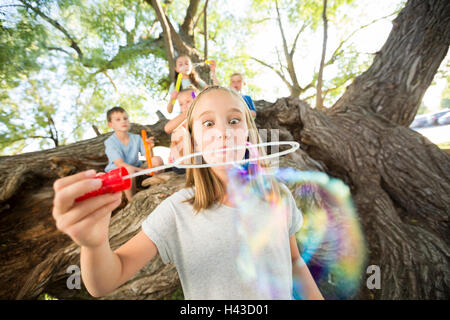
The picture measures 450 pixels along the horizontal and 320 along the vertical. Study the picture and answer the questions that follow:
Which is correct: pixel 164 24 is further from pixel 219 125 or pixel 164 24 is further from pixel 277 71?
pixel 277 71

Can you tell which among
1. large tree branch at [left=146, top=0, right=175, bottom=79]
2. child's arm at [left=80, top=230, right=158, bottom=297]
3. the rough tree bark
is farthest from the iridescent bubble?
large tree branch at [left=146, top=0, right=175, bottom=79]

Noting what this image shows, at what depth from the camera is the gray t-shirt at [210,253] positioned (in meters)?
0.90

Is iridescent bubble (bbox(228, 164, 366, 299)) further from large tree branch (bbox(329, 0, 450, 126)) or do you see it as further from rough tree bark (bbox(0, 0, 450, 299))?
large tree branch (bbox(329, 0, 450, 126))

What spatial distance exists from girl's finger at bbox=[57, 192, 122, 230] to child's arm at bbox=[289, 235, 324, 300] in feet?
3.11

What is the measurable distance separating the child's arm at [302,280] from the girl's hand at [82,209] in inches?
36.9

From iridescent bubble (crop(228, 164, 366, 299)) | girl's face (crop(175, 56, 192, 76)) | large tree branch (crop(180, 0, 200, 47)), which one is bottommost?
iridescent bubble (crop(228, 164, 366, 299))

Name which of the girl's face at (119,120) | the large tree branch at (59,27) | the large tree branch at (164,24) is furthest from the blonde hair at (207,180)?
the large tree branch at (59,27)

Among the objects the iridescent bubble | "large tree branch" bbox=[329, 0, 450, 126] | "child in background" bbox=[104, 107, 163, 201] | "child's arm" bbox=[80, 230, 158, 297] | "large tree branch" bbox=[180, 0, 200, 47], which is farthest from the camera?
"large tree branch" bbox=[180, 0, 200, 47]

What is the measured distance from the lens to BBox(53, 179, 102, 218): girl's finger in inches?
21.4

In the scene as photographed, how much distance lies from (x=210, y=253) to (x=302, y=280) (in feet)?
1.79

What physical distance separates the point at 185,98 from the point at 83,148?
1891mm

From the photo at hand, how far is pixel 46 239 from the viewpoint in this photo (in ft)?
7.63

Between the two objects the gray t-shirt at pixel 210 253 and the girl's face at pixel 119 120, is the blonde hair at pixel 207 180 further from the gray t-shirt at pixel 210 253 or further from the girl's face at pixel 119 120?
the girl's face at pixel 119 120
